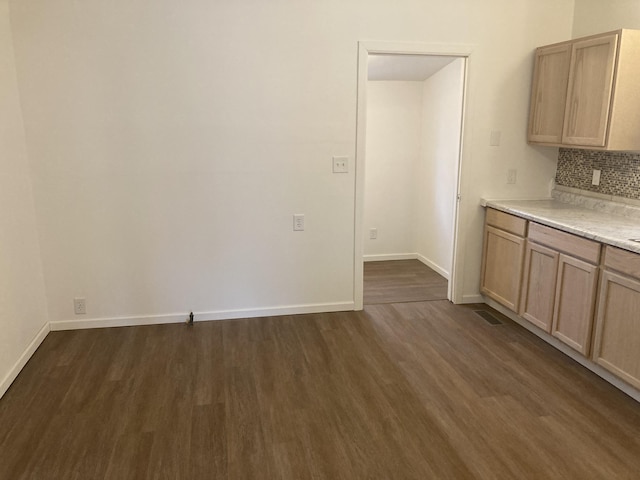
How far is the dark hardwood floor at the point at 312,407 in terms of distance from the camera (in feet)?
7.29

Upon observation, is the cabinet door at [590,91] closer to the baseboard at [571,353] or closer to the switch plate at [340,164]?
the baseboard at [571,353]

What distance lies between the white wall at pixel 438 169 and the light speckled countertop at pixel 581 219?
86 centimetres

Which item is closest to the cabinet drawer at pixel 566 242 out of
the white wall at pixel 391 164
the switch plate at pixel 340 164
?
the switch plate at pixel 340 164

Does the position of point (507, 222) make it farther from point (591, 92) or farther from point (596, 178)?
point (591, 92)

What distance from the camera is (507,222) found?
3744mm

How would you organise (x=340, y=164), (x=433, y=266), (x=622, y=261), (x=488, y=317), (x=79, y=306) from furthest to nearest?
(x=433, y=266)
(x=488, y=317)
(x=340, y=164)
(x=79, y=306)
(x=622, y=261)

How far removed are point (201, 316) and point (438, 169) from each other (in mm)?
2861

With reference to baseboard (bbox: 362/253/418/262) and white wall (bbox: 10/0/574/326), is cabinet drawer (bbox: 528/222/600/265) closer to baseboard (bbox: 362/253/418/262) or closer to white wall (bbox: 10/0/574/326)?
white wall (bbox: 10/0/574/326)

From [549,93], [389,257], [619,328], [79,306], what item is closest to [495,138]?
[549,93]

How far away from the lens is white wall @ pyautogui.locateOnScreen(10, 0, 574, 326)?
3.36 m

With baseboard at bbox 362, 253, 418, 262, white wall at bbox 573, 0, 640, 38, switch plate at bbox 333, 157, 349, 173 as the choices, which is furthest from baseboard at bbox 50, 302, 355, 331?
white wall at bbox 573, 0, 640, 38

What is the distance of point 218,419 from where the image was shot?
2.57 m

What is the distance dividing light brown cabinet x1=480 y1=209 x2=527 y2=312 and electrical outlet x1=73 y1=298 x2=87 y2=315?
3.22 meters

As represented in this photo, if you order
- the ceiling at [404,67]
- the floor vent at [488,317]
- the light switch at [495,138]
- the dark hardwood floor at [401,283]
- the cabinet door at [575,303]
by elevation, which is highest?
the ceiling at [404,67]
